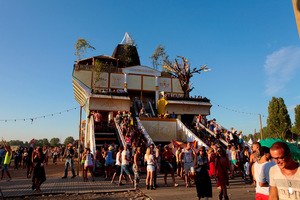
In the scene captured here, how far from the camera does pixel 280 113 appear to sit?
125 ft

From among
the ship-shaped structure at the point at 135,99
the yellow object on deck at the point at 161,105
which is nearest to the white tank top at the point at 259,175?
the ship-shaped structure at the point at 135,99

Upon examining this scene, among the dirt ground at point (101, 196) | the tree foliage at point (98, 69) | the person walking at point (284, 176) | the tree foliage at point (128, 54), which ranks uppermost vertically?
the tree foliage at point (128, 54)

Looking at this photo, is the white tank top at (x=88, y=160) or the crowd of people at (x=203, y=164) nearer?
the crowd of people at (x=203, y=164)

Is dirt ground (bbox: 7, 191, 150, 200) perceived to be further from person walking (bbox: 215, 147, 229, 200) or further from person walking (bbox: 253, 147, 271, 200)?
person walking (bbox: 253, 147, 271, 200)

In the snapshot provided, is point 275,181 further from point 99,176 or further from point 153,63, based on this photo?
point 153,63

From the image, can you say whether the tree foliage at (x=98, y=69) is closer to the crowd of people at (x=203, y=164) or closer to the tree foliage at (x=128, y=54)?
the tree foliage at (x=128, y=54)

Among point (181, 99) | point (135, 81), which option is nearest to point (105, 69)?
point (135, 81)

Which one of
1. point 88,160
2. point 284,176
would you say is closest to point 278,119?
point 88,160

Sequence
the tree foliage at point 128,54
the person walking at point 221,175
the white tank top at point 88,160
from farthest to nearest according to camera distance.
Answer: the tree foliage at point 128,54 → the white tank top at point 88,160 → the person walking at point 221,175

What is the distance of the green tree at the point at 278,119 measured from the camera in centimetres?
3784

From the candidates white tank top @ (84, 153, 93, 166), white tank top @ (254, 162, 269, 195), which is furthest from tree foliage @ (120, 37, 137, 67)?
white tank top @ (254, 162, 269, 195)

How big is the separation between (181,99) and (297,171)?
2287cm

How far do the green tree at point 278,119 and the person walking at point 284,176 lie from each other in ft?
138

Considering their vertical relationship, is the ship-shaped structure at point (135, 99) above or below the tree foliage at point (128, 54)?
below
